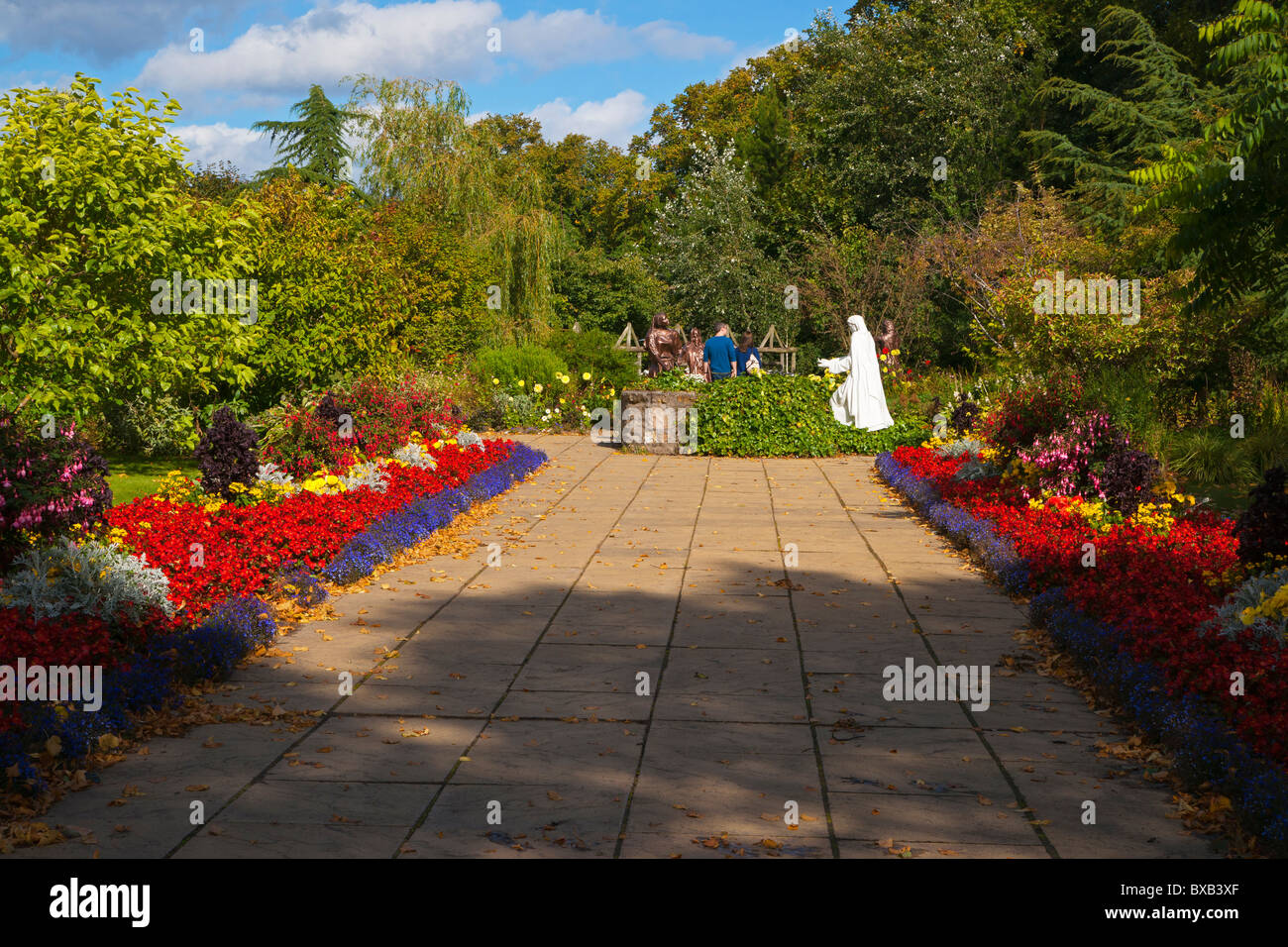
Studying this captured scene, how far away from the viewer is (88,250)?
14.2 meters

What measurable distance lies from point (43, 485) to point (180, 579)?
1060 millimetres

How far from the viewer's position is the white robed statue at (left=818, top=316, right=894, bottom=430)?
18.7 m

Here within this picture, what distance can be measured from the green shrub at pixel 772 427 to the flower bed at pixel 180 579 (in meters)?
6.79


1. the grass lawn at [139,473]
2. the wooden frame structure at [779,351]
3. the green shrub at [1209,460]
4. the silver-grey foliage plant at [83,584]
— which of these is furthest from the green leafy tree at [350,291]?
the green shrub at [1209,460]

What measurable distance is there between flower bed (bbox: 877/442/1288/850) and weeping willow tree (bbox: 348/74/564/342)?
19179 mm

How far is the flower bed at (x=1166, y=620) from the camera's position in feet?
15.8

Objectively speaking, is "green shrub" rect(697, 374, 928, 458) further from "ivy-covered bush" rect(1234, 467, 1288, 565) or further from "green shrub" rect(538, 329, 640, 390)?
"ivy-covered bush" rect(1234, 467, 1288, 565)

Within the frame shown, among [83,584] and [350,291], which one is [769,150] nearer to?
[350,291]

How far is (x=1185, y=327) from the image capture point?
17203mm

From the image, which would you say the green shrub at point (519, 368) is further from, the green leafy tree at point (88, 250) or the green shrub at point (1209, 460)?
the green shrub at point (1209, 460)

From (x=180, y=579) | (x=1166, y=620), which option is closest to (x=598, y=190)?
(x=180, y=579)

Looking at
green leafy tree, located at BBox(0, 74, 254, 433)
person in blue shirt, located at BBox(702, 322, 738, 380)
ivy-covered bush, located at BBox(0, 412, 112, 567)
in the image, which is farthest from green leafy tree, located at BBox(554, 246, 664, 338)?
ivy-covered bush, located at BBox(0, 412, 112, 567)

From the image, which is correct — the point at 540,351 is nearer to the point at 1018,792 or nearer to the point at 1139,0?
the point at 1018,792
